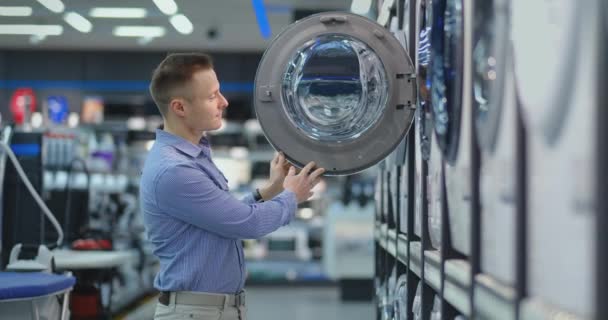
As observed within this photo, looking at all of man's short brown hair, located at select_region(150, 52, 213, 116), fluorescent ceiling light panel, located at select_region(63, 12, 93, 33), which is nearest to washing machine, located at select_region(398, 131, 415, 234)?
man's short brown hair, located at select_region(150, 52, 213, 116)

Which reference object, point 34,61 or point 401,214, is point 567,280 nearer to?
point 401,214

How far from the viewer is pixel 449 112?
177 centimetres

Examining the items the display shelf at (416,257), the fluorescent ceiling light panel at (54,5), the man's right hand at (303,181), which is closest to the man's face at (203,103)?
the man's right hand at (303,181)

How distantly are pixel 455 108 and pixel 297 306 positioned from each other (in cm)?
625

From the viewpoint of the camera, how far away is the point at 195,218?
2.17 metres

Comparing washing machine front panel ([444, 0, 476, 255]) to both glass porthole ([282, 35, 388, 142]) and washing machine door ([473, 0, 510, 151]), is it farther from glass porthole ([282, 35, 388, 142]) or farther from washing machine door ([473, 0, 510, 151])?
glass porthole ([282, 35, 388, 142])

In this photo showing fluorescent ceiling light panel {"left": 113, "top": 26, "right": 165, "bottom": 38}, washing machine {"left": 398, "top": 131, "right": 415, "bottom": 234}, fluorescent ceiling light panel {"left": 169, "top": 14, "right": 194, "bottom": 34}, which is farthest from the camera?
fluorescent ceiling light panel {"left": 113, "top": 26, "right": 165, "bottom": 38}

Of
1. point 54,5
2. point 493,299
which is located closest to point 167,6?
point 54,5

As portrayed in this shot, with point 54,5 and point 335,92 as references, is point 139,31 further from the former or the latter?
point 335,92

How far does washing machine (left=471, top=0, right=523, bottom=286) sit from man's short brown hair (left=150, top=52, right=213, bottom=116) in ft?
3.37

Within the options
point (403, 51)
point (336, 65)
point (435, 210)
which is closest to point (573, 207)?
point (435, 210)

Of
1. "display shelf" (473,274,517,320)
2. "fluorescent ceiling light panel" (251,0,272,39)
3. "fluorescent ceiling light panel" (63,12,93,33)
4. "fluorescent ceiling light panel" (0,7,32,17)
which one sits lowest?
"display shelf" (473,274,517,320)

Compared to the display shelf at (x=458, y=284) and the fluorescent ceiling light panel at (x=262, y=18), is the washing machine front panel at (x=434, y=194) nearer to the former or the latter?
the display shelf at (x=458, y=284)

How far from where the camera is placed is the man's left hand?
7.93 ft
